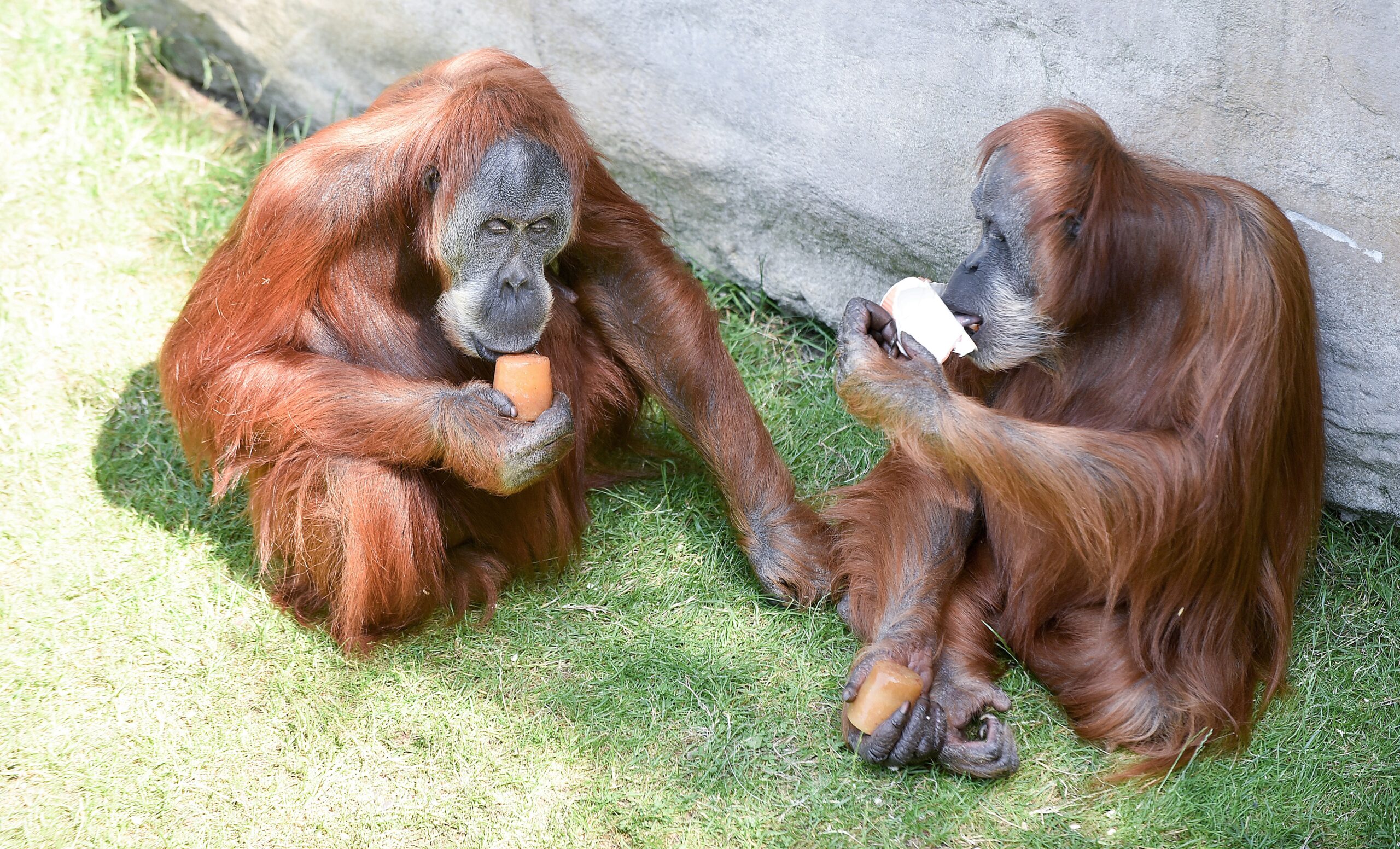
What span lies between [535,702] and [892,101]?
1809mm

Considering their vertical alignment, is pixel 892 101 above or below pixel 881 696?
above

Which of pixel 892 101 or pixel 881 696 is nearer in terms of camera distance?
pixel 881 696

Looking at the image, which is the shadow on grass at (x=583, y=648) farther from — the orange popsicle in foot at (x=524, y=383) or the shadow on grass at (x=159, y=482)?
the orange popsicle in foot at (x=524, y=383)

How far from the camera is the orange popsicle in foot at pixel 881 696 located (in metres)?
2.64

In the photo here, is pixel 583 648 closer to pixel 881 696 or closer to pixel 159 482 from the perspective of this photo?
pixel 881 696

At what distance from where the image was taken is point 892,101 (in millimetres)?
3361

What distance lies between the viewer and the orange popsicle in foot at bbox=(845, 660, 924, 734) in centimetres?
264

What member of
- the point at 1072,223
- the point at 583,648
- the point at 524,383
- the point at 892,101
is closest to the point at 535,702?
the point at 583,648

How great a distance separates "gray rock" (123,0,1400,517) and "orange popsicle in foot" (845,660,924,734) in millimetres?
1248

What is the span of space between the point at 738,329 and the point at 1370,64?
193 centimetres

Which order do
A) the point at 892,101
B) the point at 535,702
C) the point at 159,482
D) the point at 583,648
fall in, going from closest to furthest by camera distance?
the point at 535,702 → the point at 583,648 → the point at 892,101 → the point at 159,482

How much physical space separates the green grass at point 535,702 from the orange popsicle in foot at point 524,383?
0.60m

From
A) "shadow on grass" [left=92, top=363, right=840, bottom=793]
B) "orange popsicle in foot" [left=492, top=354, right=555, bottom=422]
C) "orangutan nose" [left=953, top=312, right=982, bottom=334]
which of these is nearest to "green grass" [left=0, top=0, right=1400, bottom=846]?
"shadow on grass" [left=92, top=363, right=840, bottom=793]

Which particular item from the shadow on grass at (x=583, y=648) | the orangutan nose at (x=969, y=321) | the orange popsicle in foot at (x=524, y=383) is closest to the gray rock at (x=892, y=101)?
the orangutan nose at (x=969, y=321)
